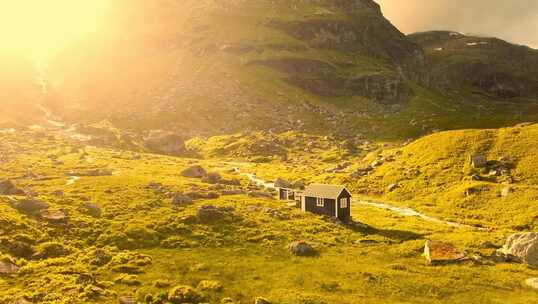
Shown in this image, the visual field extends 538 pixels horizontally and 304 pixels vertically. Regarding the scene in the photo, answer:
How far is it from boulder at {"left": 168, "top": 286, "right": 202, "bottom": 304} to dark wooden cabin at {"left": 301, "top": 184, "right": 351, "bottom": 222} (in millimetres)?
36643

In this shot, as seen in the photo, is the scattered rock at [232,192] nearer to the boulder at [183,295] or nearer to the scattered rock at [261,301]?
the boulder at [183,295]

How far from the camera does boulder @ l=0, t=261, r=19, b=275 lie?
5197cm

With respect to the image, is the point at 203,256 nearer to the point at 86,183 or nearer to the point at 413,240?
the point at 413,240

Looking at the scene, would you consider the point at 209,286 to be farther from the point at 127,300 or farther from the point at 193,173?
the point at 193,173

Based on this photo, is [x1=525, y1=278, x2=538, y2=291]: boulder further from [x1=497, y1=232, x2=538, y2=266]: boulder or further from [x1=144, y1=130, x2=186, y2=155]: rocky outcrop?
[x1=144, y1=130, x2=186, y2=155]: rocky outcrop

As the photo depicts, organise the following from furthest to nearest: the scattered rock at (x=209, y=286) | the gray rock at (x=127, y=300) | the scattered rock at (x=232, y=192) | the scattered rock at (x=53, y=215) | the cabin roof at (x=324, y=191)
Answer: the scattered rock at (x=232, y=192) → the cabin roof at (x=324, y=191) → the scattered rock at (x=53, y=215) → the scattered rock at (x=209, y=286) → the gray rock at (x=127, y=300)

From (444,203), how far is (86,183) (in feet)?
250

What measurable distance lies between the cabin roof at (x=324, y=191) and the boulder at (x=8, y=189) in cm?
5305

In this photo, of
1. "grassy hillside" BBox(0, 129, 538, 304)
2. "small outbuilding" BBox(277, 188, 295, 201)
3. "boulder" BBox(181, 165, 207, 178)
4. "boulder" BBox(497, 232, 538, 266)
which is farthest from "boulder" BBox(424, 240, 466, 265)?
"boulder" BBox(181, 165, 207, 178)

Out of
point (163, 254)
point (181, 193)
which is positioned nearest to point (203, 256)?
point (163, 254)

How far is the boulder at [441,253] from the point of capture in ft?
198

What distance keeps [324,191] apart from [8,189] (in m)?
57.7

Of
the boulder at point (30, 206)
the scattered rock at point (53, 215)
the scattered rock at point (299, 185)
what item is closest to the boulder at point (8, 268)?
the scattered rock at point (53, 215)

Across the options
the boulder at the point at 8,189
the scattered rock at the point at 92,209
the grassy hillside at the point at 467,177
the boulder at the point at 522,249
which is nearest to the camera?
the boulder at the point at 522,249
